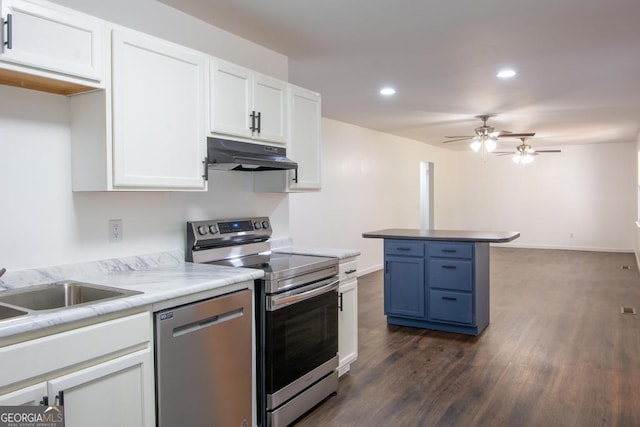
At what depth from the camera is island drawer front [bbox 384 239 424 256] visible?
14.5 ft

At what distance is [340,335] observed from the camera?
317 centimetres

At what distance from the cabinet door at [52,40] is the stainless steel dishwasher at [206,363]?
3.51 ft

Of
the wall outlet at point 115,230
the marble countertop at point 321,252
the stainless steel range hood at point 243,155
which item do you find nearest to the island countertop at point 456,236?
the marble countertop at point 321,252

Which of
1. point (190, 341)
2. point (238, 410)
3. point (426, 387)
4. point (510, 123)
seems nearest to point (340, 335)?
point (426, 387)

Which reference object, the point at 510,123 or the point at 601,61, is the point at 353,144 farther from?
the point at 601,61

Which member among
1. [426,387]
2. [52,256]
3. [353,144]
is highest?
[353,144]

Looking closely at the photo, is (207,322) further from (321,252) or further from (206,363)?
(321,252)

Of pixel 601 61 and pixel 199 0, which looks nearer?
pixel 199 0

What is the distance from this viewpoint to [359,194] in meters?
7.20

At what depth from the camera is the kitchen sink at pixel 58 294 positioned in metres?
1.90

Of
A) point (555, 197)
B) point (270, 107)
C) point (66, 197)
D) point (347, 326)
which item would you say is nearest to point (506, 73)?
Answer: point (270, 107)

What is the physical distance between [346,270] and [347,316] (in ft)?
1.09

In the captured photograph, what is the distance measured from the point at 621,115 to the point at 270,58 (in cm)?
522

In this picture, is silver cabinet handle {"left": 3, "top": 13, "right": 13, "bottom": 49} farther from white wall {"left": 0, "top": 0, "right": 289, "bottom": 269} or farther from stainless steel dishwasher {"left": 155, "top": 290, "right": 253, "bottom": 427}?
stainless steel dishwasher {"left": 155, "top": 290, "right": 253, "bottom": 427}
